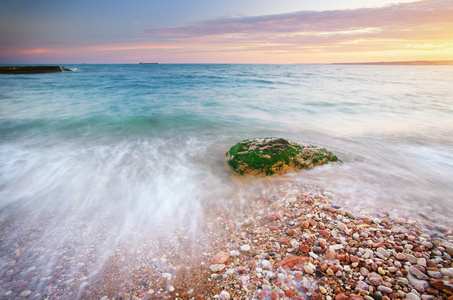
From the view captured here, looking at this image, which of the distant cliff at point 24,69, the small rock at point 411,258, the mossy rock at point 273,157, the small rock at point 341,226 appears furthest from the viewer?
the distant cliff at point 24,69

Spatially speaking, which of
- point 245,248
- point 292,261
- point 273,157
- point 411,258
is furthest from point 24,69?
point 411,258

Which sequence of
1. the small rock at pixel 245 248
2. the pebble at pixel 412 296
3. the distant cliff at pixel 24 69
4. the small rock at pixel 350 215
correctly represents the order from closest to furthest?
1. the pebble at pixel 412 296
2. the small rock at pixel 245 248
3. the small rock at pixel 350 215
4. the distant cliff at pixel 24 69

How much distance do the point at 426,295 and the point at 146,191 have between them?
169 inches

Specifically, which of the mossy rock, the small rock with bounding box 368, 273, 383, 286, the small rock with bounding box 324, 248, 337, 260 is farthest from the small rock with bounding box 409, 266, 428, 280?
the mossy rock

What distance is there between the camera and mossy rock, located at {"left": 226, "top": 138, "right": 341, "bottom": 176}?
468cm

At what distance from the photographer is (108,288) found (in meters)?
2.37

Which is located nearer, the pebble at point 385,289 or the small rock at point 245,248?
the pebble at point 385,289

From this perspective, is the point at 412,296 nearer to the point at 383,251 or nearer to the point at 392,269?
the point at 392,269

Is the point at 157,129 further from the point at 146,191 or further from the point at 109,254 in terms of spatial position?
the point at 109,254

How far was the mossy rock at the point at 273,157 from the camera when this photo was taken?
4684 mm

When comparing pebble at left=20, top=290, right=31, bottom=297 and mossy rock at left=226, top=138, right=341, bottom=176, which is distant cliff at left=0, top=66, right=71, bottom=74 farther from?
pebble at left=20, top=290, right=31, bottom=297

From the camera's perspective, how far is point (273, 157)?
186 inches

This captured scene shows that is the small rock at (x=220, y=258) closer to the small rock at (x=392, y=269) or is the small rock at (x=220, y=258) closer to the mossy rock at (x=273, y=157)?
the small rock at (x=392, y=269)

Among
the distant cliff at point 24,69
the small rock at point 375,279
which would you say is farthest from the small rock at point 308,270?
the distant cliff at point 24,69
